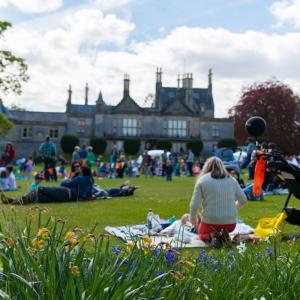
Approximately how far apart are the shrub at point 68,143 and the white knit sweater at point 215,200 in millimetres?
54694

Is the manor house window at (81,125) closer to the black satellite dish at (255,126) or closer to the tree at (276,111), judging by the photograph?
the tree at (276,111)

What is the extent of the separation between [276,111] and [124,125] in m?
23.4

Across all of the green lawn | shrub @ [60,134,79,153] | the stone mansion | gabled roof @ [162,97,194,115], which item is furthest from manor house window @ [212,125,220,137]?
the green lawn

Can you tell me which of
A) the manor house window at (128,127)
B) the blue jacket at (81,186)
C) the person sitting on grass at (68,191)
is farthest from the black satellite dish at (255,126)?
the manor house window at (128,127)

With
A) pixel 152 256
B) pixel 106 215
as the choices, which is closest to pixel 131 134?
pixel 106 215

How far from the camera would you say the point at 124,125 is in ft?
216

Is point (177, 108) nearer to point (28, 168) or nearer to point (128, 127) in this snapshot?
point (128, 127)

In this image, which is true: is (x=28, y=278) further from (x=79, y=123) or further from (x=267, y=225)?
(x=79, y=123)

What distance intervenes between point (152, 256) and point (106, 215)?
22.8 ft

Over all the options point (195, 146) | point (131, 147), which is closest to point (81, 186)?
point (131, 147)

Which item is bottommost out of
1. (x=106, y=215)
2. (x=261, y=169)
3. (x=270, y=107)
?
(x=106, y=215)

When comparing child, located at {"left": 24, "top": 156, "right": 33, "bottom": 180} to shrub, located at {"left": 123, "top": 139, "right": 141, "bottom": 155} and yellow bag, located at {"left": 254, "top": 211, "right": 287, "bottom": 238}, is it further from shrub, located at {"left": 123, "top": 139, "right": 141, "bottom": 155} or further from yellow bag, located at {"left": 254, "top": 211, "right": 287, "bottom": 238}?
shrub, located at {"left": 123, "top": 139, "right": 141, "bottom": 155}

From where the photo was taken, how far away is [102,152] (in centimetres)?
6225

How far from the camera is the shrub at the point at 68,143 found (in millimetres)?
61625
